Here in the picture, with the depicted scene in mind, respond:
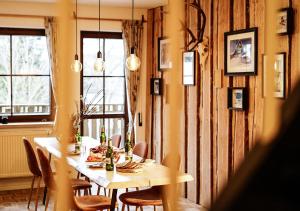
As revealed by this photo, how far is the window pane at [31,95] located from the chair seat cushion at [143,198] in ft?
9.76

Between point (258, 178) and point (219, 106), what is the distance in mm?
4994

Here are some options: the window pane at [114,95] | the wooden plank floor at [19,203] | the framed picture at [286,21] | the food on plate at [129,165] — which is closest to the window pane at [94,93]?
the window pane at [114,95]

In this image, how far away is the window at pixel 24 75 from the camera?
7.04 meters

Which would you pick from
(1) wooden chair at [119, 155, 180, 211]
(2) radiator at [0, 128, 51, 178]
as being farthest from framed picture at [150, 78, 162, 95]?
(1) wooden chair at [119, 155, 180, 211]

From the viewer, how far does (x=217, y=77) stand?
573 centimetres

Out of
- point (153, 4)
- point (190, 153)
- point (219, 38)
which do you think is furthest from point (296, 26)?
point (153, 4)

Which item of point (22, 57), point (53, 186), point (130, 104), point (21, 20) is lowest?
point (53, 186)

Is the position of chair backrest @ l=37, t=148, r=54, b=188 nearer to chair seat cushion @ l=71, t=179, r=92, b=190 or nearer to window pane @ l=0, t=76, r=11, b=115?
chair seat cushion @ l=71, t=179, r=92, b=190

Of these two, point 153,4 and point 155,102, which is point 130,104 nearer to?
point 155,102

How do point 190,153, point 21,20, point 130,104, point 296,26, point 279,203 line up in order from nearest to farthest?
point 279,203, point 296,26, point 190,153, point 21,20, point 130,104

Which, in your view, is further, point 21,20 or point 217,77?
point 21,20

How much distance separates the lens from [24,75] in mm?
7141

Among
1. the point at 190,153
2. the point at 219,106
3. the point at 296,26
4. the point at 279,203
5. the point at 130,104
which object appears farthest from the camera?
the point at 130,104

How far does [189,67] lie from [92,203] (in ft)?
8.61
